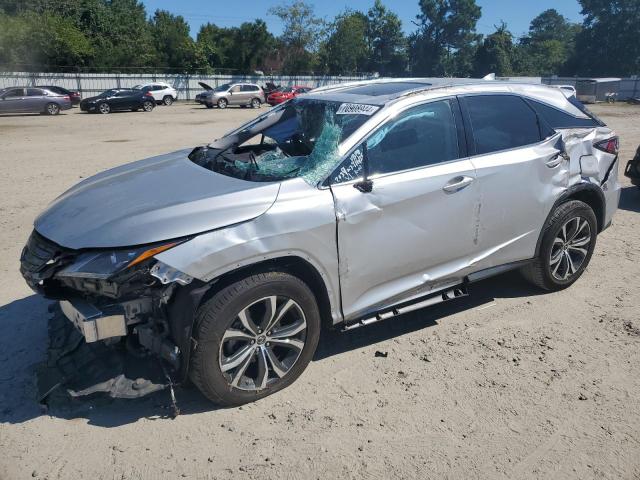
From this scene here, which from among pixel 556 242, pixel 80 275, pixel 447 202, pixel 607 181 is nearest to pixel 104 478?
pixel 80 275

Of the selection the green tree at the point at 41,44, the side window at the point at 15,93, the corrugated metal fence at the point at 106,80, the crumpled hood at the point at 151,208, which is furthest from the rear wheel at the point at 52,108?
the crumpled hood at the point at 151,208

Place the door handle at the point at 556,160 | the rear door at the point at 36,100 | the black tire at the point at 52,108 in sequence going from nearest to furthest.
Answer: the door handle at the point at 556,160 < the rear door at the point at 36,100 < the black tire at the point at 52,108

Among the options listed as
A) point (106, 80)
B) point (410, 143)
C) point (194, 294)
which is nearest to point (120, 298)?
point (194, 294)

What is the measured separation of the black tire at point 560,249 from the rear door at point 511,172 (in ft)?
0.41

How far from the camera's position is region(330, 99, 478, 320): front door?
359 centimetres

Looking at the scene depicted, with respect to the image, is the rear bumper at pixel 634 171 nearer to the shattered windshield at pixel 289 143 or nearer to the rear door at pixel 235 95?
the shattered windshield at pixel 289 143

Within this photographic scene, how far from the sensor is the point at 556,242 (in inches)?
190

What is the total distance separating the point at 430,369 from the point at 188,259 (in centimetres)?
186

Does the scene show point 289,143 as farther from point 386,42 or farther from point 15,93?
point 386,42

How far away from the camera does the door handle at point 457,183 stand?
3979 millimetres

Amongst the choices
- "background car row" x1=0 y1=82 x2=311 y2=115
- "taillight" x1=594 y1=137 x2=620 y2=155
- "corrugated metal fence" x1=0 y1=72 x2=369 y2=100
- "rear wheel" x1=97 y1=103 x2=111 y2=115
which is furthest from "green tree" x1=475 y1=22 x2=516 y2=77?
"taillight" x1=594 y1=137 x2=620 y2=155

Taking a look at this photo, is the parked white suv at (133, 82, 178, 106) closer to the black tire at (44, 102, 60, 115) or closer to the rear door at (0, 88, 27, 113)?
the black tire at (44, 102, 60, 115)

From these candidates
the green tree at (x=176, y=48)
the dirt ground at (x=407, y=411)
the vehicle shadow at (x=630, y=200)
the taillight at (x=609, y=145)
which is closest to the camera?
the dirt ground at (x=407, y=411)

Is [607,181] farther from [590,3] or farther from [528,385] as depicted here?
[590,3]
